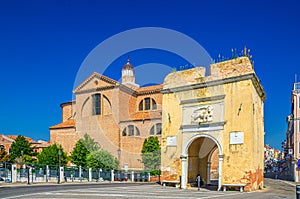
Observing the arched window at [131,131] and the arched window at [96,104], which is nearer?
the arched window at [131,131]

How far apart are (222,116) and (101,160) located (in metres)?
23.1

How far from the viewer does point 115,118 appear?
48.9 m

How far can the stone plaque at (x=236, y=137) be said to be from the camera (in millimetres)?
21438

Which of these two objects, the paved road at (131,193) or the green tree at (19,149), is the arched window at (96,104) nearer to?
the green tree at (19,149)

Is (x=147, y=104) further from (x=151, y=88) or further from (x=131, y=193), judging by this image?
(x=131, y=193)

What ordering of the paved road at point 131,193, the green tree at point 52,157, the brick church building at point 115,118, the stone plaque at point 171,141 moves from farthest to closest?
1. the brick church building at point 115,118
2. the green tree at point 52,157
3. the stone plaque at point 171,141
4. the paved road at point 131,193

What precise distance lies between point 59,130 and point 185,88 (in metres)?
35.6

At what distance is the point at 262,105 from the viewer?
26.9 m

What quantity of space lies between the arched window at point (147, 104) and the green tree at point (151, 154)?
8462mm

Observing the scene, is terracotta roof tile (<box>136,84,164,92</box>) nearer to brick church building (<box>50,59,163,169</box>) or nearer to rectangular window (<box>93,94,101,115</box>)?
brick church building (<box>50,59,163,169</box>)

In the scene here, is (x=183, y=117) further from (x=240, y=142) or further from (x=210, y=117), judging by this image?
(x=240, y=142)

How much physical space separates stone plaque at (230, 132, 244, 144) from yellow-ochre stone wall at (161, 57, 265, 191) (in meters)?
0.20

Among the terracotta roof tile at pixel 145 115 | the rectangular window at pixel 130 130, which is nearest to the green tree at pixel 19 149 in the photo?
the rectangular window at pixel 130 130

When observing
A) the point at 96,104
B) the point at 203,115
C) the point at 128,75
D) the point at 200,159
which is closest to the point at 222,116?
the point at 203,115
